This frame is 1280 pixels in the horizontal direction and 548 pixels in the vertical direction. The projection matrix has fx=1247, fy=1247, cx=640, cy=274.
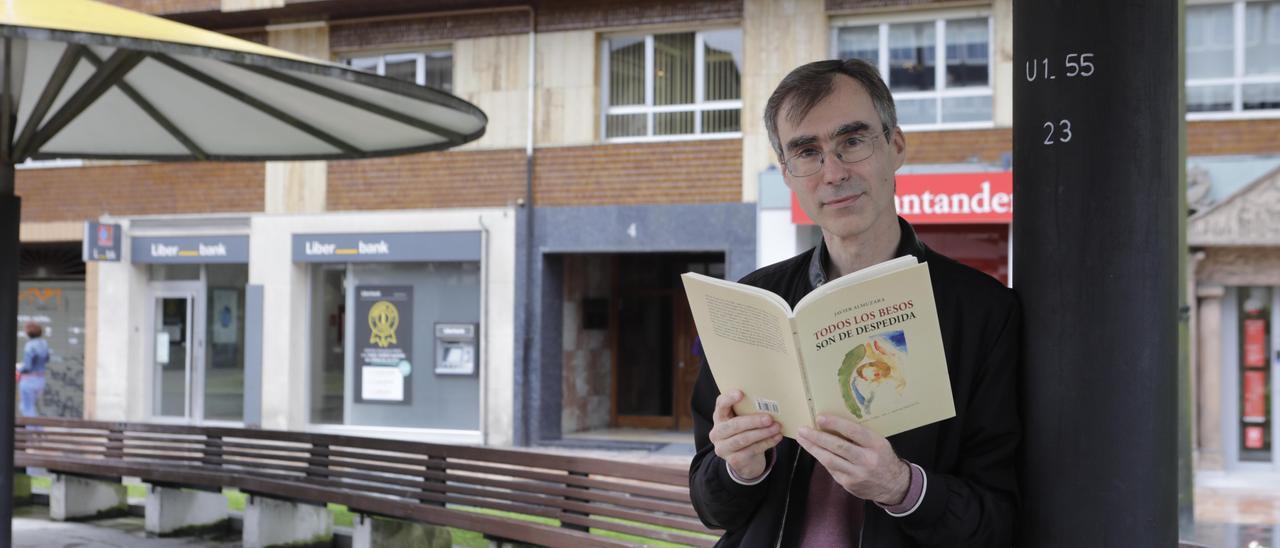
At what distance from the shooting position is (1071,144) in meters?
2.08

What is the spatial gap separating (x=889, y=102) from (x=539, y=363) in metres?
15.1

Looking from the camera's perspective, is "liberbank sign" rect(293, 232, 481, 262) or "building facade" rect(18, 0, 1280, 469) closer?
"building facade" rect(18, 0, 1280, 469)

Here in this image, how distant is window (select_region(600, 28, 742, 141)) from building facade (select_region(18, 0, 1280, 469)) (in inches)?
1.2

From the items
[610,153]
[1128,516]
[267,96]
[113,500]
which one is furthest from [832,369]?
[610,153]

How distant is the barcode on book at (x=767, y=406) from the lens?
205 centimetres

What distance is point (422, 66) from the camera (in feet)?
59.7

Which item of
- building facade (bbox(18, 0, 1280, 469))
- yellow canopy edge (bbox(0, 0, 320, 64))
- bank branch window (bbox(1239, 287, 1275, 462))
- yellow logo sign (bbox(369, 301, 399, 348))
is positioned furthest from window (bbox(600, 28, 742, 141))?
yellow canopy edge (bbox(0, 0, 320, 64))

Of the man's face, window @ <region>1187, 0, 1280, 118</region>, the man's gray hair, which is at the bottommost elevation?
the man's face

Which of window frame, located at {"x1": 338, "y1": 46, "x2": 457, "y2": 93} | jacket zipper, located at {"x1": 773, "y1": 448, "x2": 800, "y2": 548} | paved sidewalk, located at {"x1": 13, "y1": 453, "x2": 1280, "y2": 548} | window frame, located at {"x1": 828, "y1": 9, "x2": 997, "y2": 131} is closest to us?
jacket zipper, located at {"x1": 773, "y1": 448, "x2": 800, "y2": 548}

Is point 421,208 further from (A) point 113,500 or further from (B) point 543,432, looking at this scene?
(A) point 113,500

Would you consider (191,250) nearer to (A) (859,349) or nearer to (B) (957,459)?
(B) (957,459)

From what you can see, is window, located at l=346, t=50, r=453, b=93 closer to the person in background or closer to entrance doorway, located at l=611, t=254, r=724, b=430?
entrance doorway, located at l=611, t=254, r=724, b=430

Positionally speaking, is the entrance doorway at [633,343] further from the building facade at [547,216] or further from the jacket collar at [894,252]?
the jacket collar at [894,252]

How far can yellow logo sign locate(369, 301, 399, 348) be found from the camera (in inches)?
728
